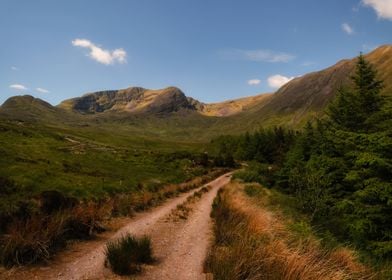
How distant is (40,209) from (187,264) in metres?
6.74

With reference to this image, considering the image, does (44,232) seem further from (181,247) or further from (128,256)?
(181,247)

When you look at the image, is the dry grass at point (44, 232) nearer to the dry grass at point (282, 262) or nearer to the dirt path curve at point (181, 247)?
Answer: the dirt path curve at point (181, 247)

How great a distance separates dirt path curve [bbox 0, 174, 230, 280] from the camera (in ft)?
25.8

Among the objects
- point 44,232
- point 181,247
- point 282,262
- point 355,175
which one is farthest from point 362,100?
point 44,232

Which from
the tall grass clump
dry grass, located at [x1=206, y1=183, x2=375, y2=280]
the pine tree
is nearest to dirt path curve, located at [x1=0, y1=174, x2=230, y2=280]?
the tall grass clump

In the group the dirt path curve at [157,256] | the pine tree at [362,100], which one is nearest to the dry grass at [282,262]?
the dirt path curve at [157,256]

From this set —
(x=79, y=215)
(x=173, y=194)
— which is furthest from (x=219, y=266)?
(x=173, y=194)

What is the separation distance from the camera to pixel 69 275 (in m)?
7.80

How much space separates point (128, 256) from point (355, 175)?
47.4 ft

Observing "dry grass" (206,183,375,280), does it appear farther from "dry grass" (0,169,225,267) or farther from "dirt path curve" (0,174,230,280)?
"dry grass" (0,169,225,267)

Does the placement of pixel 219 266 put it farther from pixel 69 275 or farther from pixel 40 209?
pixel 40 209

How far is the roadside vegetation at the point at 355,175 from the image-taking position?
16.0 m

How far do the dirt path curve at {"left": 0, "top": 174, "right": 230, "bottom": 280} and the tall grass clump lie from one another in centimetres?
24

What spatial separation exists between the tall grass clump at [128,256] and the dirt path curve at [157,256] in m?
0.24
